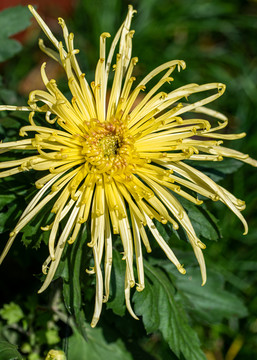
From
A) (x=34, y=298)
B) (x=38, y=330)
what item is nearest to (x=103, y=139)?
(x=34, y=298)

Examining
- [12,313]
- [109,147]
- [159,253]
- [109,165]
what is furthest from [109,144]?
[12,313]

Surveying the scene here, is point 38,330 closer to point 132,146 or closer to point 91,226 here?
point 91,226

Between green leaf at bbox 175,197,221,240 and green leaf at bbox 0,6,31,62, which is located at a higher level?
green leaf at bbox 0,6,31,62

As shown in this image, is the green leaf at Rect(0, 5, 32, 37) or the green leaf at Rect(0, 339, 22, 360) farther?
the green leaf at Rect(0, 5, 32, 37)

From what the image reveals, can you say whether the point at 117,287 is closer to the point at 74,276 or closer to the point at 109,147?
the point at 74,276

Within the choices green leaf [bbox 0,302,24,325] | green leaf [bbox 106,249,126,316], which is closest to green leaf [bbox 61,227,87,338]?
green leaf [bbox 106,249,126,316]

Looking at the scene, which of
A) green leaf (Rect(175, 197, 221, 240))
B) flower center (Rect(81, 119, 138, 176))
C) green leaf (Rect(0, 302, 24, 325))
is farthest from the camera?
green leaf (Rect(0, 302, 24, 325))

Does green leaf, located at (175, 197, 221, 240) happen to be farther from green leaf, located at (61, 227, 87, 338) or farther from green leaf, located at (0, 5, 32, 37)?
green leaf, located at (0, 5, 32, 37)
